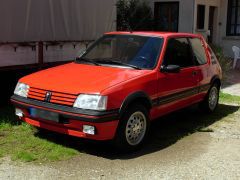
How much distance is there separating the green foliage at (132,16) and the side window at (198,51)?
8.42 metres

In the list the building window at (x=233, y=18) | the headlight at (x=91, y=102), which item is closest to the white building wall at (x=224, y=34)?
the building window at (x=233, y=18)

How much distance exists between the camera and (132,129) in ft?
18.8

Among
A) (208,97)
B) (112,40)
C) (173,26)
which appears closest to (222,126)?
(208,97)

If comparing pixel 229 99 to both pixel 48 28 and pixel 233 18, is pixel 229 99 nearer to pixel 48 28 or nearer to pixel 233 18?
pixel 48 28

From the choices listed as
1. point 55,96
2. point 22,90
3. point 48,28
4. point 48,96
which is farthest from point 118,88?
point 48,28

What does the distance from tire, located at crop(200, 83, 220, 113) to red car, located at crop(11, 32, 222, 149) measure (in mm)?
510

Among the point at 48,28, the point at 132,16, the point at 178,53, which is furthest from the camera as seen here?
the point at 132,16

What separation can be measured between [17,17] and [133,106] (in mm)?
3365

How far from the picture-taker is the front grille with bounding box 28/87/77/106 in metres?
5.39

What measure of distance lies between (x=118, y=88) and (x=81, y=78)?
67cm

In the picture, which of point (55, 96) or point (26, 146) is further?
point (26, 146)

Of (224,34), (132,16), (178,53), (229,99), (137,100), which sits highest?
(132,16)

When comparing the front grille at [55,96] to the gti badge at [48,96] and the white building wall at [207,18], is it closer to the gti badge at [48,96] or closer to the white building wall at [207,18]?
the gti badge at [48,96]

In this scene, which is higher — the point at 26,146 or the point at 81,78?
the point at 81,78
